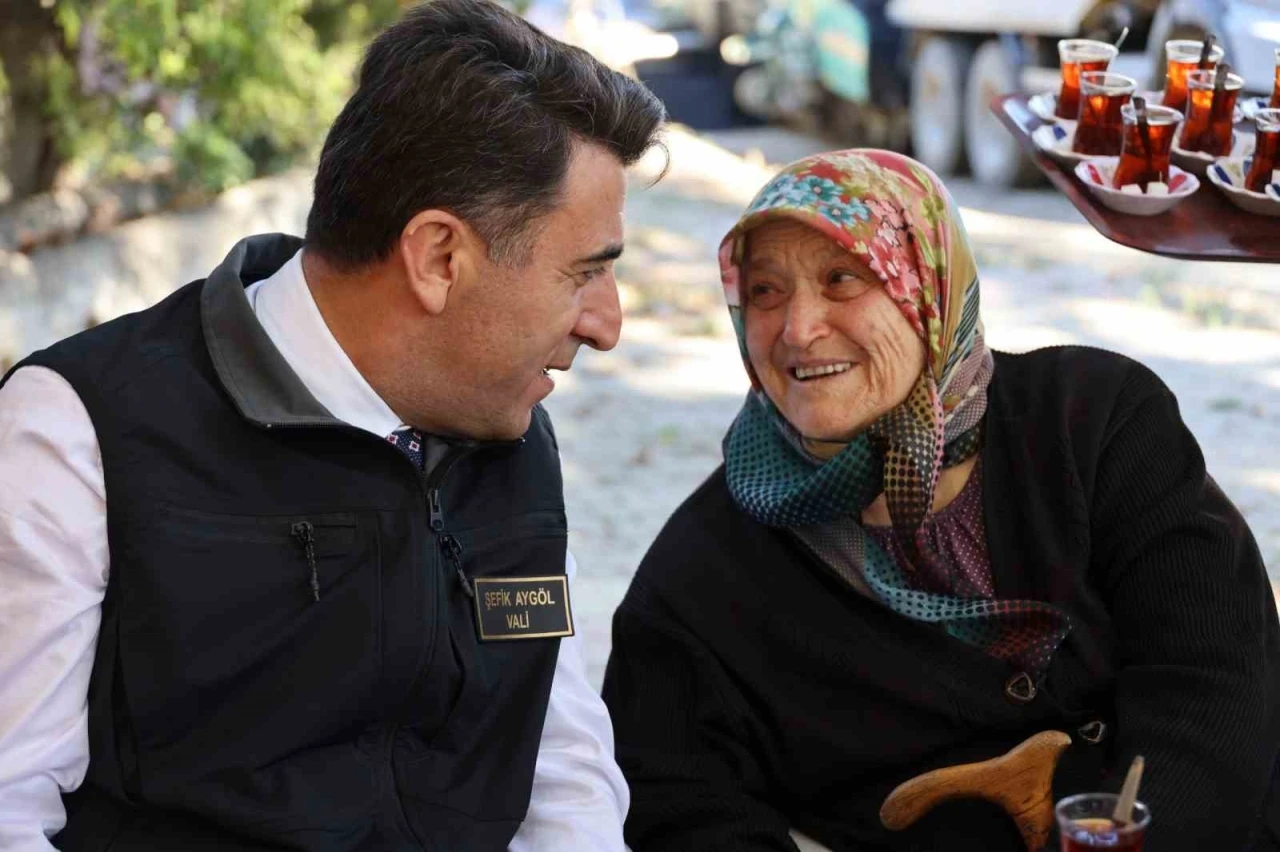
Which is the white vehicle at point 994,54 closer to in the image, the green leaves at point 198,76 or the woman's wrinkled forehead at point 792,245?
the green leaves at point 198,76

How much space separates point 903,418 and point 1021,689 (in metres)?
0.42

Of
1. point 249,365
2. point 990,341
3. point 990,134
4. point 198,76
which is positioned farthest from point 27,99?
point 990,134

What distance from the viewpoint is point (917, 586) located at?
2.59 m

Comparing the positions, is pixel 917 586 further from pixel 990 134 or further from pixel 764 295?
pixel 990 134

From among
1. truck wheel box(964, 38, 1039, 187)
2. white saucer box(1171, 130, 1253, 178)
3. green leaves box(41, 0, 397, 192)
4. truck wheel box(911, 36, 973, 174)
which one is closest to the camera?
white saucer box(1171, 130, 1253, 178)

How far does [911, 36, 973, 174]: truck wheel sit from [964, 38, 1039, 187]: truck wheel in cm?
7

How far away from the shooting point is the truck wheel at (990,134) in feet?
31.2

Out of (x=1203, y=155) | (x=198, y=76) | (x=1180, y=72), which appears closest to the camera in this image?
(x=1203, y=155)

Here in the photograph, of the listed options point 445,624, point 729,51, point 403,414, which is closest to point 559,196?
point 403,414

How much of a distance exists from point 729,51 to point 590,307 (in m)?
11.2

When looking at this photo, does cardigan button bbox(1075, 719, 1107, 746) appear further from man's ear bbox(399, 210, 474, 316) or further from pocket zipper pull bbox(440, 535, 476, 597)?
man's ear bbox(399, 210, 474, 316)

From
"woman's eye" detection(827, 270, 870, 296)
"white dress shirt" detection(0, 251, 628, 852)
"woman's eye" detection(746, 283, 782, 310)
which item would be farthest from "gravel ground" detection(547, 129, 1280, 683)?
"white dress shirt" detection(0, 251, 628, 852)

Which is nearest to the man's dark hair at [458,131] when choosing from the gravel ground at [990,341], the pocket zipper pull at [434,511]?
the pocket zipper pull at [434,511]

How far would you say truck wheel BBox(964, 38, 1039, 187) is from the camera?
952 cm
